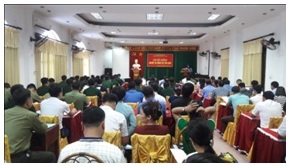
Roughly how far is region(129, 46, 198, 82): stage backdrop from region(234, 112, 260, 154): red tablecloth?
1317 centimetres

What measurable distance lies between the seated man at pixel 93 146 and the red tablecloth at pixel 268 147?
1988 mm

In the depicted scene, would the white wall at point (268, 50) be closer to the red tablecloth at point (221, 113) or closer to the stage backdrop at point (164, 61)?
the red tablecloth at point (221, 113)

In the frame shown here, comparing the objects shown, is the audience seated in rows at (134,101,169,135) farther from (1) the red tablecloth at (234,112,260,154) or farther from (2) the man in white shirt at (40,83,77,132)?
(1) the red tablecloth at (234,112,260,154)

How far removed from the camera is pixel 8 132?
8.86 ft

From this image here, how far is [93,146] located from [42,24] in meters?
7.12

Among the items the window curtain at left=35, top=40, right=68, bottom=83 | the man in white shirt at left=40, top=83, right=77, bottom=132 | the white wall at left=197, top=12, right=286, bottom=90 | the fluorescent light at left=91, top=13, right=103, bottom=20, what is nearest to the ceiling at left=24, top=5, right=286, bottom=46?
the fluorescent light at left=91, top=13, right=103, bottom=20

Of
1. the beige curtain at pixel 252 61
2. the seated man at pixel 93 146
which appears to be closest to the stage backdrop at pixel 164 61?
the beige curtain at pixel 252 61

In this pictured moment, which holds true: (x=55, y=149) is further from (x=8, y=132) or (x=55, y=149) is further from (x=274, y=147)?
(x=274, y=147)

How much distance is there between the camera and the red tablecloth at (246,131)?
438 cm

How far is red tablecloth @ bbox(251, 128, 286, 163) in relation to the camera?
3.09 m

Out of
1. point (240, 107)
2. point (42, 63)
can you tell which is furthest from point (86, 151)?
point (42, 63)

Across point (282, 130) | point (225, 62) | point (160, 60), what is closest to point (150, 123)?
point (282, 130)

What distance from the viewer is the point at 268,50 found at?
8258 millimetres
